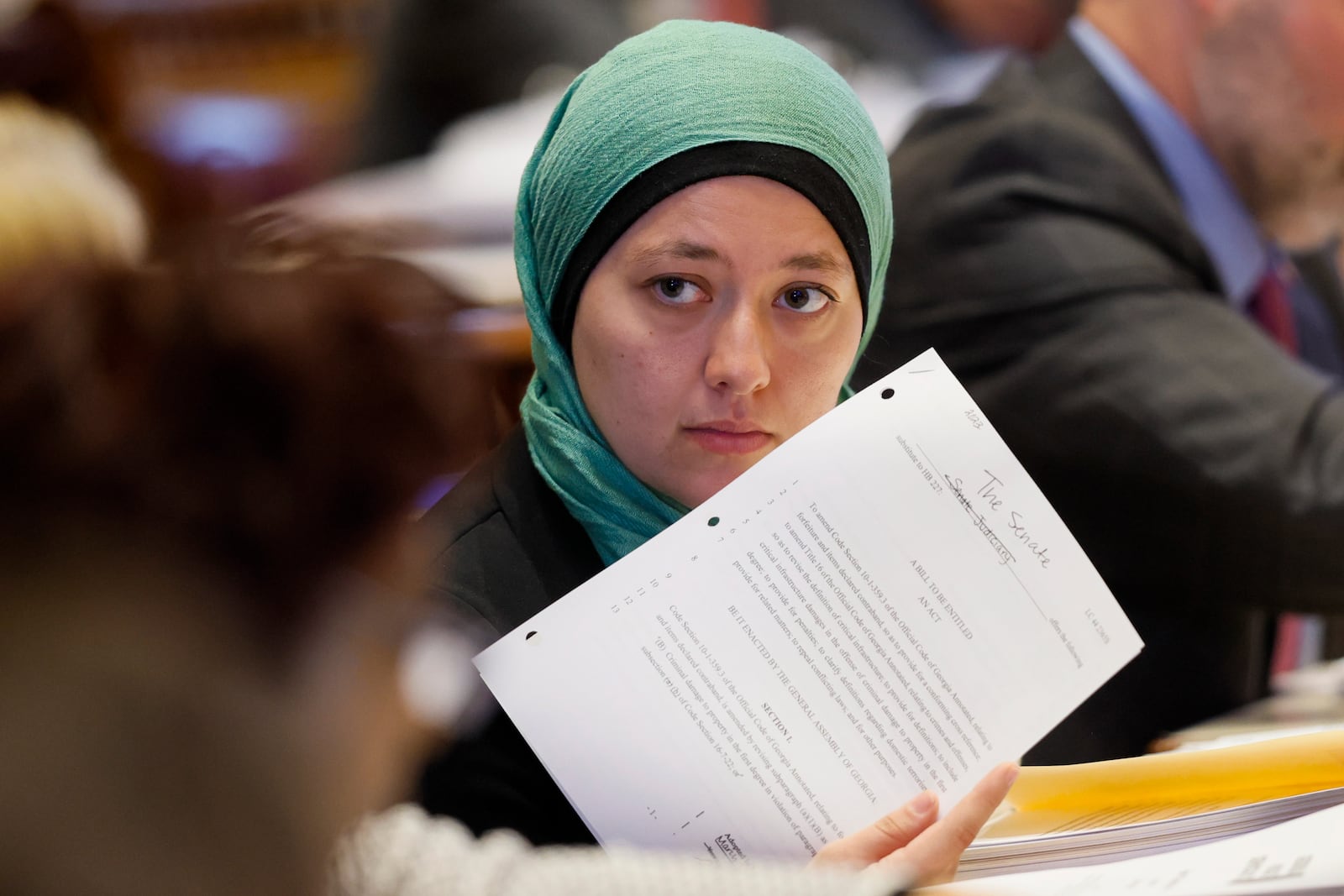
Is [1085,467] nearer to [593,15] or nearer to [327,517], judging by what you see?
[327,517]

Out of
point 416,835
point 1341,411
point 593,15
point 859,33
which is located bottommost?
point 1341,411

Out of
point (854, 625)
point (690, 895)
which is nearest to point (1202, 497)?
point (854, 625)

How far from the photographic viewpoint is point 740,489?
2.85ft

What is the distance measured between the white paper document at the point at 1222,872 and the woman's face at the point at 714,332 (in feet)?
1.10

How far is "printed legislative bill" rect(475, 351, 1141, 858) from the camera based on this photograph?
85 cm

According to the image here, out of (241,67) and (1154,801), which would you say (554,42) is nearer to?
(241,67)

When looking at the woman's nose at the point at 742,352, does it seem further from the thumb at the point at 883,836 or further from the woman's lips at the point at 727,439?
the thumb at the point at 883,836

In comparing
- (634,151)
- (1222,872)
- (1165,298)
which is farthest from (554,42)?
(1222,872)

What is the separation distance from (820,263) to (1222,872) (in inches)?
18.6

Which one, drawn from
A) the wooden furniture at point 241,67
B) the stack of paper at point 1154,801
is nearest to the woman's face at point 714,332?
the stack of paper at point 1154,801

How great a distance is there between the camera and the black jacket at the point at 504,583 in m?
0.84

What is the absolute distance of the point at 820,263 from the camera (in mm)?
903

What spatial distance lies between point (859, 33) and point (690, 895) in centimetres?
175

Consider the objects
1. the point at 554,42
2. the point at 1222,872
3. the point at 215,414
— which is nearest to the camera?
the point at 215,414
